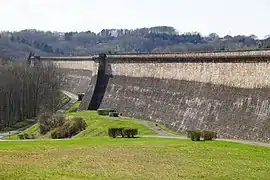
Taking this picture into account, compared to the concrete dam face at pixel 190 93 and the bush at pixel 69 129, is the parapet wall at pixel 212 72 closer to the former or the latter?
the concrete dam face at pixel 190 93

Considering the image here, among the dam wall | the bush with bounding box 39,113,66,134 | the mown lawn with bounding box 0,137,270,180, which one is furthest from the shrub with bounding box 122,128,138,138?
the dam wall

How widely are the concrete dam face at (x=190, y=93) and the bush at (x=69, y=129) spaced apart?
7820mm

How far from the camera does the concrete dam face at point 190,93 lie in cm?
4000

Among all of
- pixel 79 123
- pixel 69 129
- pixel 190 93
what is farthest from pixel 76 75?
pixel 190 93

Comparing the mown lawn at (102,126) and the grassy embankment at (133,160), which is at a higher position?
the grassy embankment at (133,160)

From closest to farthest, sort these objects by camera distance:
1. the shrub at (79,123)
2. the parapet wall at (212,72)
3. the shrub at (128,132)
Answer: the parapet wall at (212,72) → the shrub at (128,132) → the shrub at (79,123)

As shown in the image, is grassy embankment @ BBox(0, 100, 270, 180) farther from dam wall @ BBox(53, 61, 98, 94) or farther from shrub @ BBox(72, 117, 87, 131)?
dam wall @ BBox(53, 61, 98, 94)

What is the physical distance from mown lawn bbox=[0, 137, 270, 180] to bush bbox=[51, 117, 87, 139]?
15.0 metres

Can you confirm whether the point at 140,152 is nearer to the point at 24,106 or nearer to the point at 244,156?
the point at 244,156

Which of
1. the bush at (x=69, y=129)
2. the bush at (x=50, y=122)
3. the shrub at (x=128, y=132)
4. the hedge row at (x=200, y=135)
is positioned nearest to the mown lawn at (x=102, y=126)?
the bush at (x=69, y=129)

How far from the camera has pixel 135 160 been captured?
97.1 feet

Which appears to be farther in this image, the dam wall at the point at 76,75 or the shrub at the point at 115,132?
the dam wall at the point at 76,75

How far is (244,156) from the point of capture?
30.2 m

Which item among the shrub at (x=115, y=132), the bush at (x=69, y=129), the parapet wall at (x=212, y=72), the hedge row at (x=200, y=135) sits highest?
the parapet wall at (x=212, y=72)
